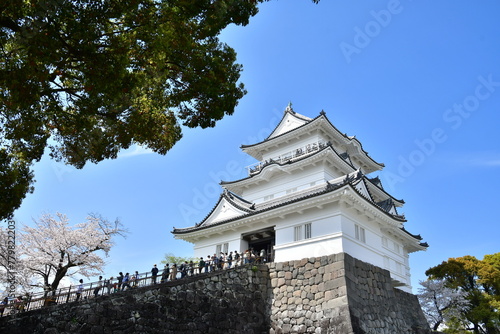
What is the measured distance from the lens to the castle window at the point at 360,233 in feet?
54.3

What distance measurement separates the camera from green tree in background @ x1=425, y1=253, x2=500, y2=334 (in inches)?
920

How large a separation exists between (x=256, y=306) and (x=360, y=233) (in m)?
5.80

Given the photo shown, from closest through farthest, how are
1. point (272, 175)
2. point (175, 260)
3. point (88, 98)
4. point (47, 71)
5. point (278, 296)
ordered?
point (47, 71) → point (88, 98) → point (278, 296) → point (272, 175) → point (175, 260)

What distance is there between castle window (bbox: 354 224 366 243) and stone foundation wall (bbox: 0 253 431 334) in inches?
50.1

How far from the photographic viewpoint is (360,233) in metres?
16.9

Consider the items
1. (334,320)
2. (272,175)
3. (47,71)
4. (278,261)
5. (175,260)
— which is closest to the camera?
(47,71)

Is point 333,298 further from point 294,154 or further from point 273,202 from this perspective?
point 294,154

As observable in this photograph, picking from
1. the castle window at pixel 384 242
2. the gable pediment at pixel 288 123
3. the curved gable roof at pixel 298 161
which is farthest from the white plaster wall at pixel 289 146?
the castle window at pixel 384 242

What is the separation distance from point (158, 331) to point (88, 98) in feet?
26.1

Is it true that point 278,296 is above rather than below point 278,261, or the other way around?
below

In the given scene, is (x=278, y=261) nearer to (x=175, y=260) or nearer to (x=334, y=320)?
(x=334, y=320)

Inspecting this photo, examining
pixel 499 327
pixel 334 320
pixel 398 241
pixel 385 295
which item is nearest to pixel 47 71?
pixel 334 320

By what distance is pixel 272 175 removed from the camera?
A: 72.5ft

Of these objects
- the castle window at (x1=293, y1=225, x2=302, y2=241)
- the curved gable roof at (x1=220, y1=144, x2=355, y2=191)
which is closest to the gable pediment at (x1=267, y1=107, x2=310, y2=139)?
the curved gable roof at (x1=220, y1=144, x2=355, y2=191)
